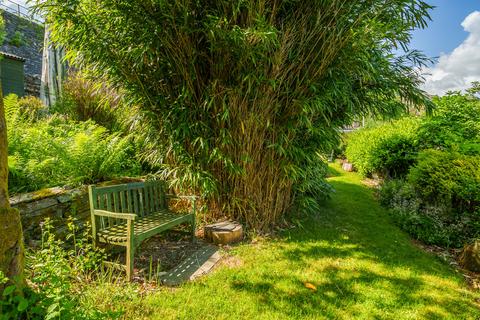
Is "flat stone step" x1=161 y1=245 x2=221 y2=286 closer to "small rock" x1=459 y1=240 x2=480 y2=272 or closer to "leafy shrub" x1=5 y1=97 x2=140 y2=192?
"leafy shrub" x1=5 y1=97 x2=140 y2=192

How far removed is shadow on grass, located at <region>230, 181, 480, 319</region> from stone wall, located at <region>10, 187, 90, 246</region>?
1.59m

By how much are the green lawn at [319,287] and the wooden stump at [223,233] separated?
0.21m

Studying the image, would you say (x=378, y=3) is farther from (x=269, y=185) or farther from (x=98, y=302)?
(x=98, y=302)

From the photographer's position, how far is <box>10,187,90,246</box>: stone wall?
228 cm

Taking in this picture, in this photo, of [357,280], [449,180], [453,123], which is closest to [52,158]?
[357,280]

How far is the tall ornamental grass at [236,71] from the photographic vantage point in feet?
9.32

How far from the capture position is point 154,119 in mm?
3398

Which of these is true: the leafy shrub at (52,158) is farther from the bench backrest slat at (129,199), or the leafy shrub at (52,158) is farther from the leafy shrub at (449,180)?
the leafy shrub at (449,180)

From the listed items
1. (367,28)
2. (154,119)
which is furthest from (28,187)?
(367,28)

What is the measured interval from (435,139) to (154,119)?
5069 mm

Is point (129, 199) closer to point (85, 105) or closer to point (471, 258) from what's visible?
point (85, 105)

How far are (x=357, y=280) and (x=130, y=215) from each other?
1.99 m

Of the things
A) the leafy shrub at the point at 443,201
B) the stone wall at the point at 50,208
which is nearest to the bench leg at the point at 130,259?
the stone wall at the point at 50,208

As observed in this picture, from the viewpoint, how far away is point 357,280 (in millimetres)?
2516
